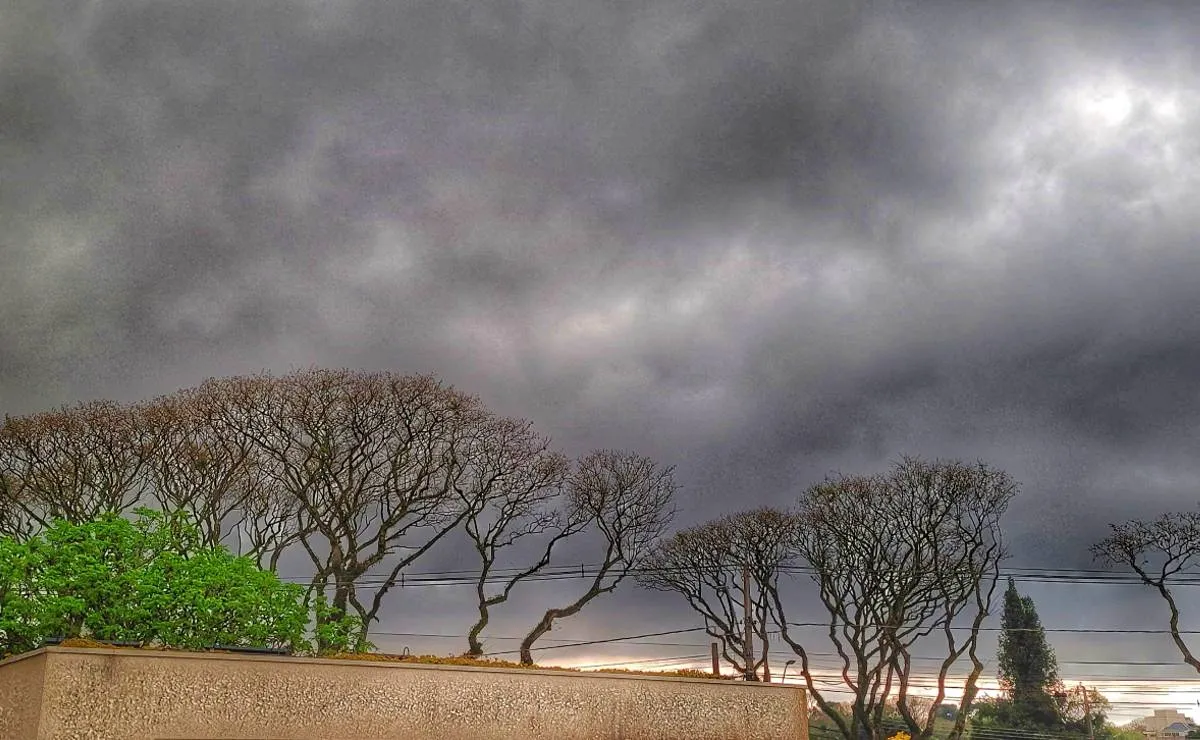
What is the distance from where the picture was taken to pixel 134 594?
17359 mm

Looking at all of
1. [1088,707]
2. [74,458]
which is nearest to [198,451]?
[74,458]

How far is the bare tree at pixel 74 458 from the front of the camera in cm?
3002

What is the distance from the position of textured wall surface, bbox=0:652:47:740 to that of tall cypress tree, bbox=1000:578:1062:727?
111 feet

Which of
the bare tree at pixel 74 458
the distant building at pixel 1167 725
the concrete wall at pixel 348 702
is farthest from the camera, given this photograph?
the distant building at pixel 1167 725

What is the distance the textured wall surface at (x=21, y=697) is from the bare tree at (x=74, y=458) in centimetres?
1786

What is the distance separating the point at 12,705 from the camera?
1298 cm

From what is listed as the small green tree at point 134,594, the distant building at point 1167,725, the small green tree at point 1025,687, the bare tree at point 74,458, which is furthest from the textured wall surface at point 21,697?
the distant building at point 1167,725

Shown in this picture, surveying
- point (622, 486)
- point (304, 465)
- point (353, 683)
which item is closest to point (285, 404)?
point (304, 465)

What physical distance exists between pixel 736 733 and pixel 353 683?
22.9ft

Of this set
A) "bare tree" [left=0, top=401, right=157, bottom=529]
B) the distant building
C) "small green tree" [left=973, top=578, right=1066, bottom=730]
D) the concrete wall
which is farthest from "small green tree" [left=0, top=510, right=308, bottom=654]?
the distant building

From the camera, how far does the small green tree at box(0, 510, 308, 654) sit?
1698cm

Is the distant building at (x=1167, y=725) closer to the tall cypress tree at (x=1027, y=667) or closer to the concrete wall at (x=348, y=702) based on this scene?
the tall cypress tree at (x=1027, y=667)

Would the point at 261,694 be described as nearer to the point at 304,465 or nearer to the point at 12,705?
the point at 12,705

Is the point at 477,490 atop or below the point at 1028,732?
atop
